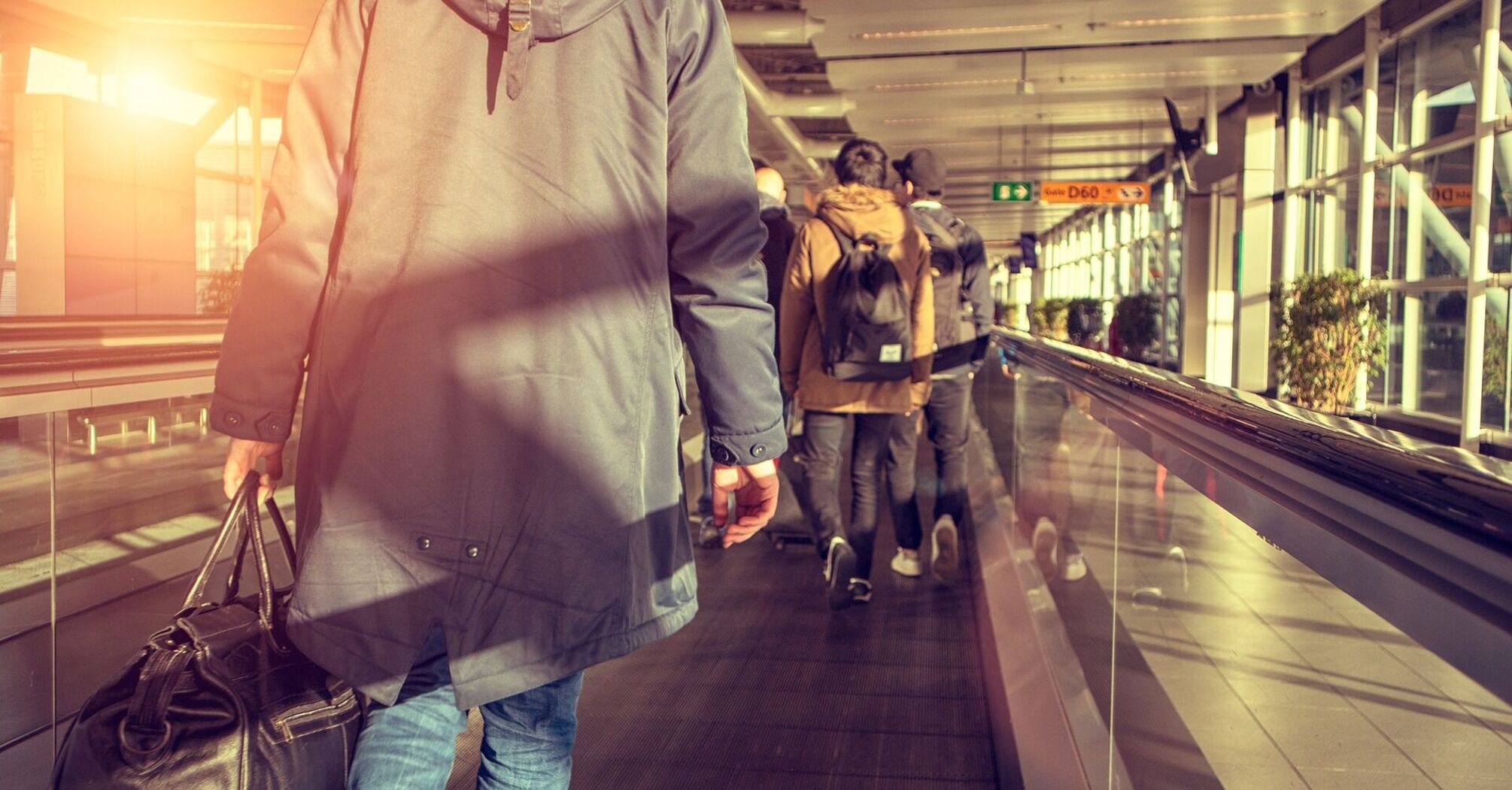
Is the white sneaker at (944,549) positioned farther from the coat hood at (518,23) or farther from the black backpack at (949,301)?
the coat hood at (518,23)

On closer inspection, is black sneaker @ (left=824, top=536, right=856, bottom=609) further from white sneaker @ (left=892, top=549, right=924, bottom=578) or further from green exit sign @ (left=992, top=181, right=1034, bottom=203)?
green exit sign @ (left=992, top=181, right=1034, bottom=203)

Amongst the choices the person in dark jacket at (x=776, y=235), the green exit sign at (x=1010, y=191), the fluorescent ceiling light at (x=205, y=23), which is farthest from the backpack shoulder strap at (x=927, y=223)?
the green exit sign at (x=1010, y=191)

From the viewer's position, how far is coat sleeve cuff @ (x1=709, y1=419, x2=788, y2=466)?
1508 millimetres

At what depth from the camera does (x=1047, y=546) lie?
3.77m

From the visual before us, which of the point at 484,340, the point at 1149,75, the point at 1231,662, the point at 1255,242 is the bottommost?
the point at 1231,662

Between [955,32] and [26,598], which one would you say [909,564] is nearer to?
[26,598]

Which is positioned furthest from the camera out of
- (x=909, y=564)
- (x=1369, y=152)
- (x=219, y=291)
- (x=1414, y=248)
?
(x=219, y=291)

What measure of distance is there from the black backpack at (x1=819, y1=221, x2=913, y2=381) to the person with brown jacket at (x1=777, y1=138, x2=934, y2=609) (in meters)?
0.07

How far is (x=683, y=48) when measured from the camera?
147cm

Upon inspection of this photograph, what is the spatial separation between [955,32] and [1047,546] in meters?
9.76

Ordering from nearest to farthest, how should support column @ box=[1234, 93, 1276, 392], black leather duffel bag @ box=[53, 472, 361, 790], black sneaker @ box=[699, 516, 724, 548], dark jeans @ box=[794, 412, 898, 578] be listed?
black leather duffel bag @ box=[53, 472, 361, 790] < dark jeans @ box=[794, 412, 898, 578] < black sneaker @ box=[699, 516, 724, 548] < support column @ box=[1234, 93, 1276, 392]

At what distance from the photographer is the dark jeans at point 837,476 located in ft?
14.8

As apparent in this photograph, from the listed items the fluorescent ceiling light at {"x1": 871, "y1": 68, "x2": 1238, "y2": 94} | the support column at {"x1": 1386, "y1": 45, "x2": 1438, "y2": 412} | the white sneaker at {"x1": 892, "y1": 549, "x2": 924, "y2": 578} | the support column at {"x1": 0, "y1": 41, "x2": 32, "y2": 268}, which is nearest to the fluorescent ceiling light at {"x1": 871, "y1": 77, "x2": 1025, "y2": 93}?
the fluorescent ceiling light at {"x1": 871, "y1": 68, "x2": 1238, "y2": 94}

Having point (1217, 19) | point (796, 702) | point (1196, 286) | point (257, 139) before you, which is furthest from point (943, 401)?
point (257, 139)
